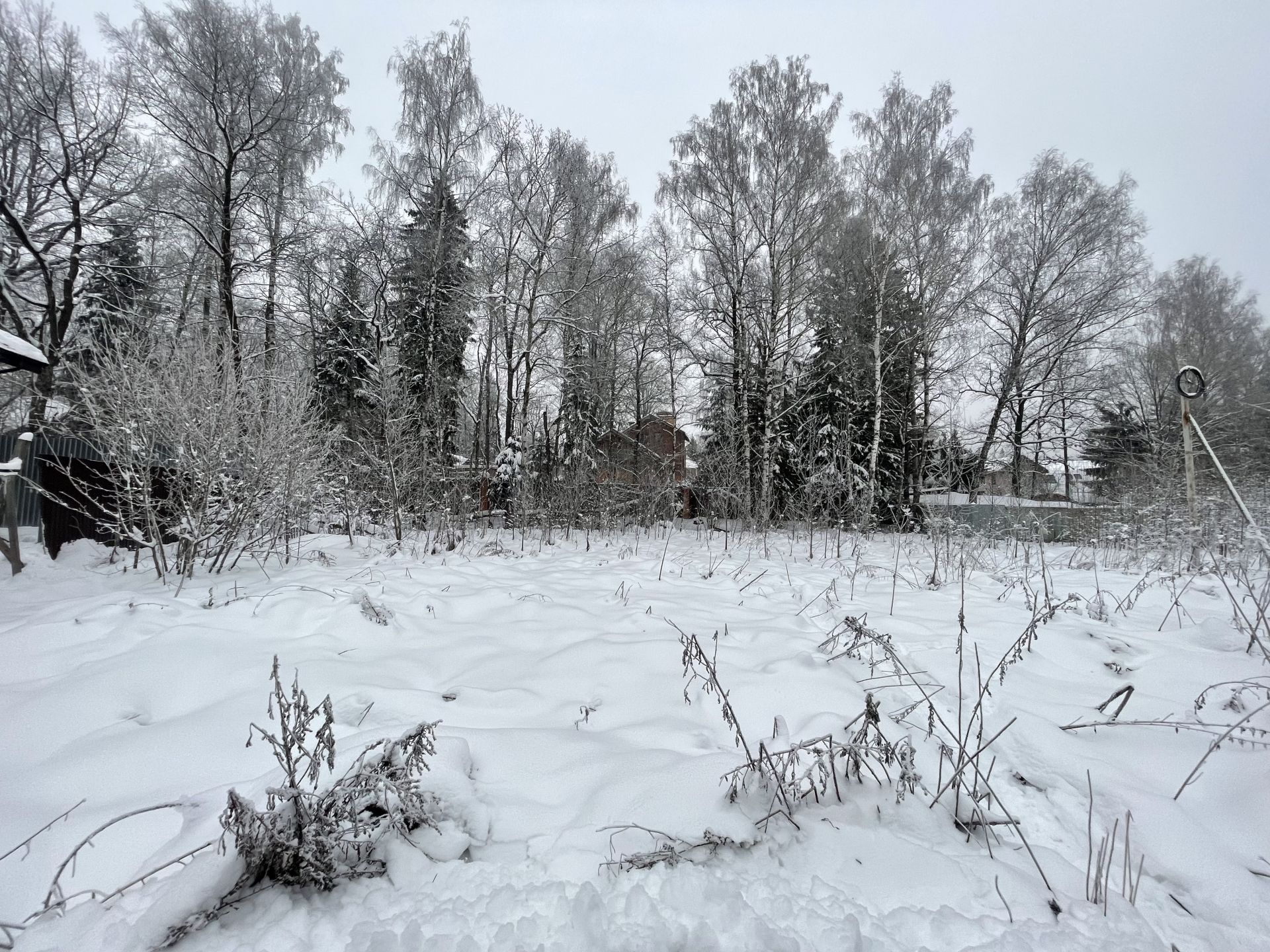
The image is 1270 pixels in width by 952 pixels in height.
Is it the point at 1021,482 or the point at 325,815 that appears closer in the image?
the point at 325,815

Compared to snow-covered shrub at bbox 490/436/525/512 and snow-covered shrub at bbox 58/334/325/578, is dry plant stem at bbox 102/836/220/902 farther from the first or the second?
snow-covered shrub at bbox 490/436/525/512

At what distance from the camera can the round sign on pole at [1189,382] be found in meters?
1.42

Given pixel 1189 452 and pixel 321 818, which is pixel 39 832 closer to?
pixel 321 818

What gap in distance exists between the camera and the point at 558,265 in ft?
44.1

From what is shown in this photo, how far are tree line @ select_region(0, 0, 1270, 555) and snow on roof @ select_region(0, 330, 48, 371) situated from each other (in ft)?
9.08

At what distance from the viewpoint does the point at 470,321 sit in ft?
44.5

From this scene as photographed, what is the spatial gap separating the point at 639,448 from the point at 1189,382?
16.5 m

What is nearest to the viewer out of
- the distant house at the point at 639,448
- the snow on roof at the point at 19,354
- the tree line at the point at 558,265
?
the snow on roof at the point at 19,354

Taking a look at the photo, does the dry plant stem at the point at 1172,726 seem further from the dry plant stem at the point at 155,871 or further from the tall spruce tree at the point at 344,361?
the tall spruce tree at the point at 344,361

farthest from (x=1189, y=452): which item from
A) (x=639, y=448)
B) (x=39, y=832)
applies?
(x=639, y=448)

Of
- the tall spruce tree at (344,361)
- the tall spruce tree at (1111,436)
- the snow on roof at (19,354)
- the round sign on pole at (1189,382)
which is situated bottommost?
the round sign on pole at (1189,382)

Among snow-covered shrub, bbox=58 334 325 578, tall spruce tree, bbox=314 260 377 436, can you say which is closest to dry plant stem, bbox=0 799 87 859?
snow-covered shrub, bbox=58 334 325 578

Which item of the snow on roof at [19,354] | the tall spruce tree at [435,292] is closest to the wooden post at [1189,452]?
the snow on roof at [19,354]

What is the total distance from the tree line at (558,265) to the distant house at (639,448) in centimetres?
161
